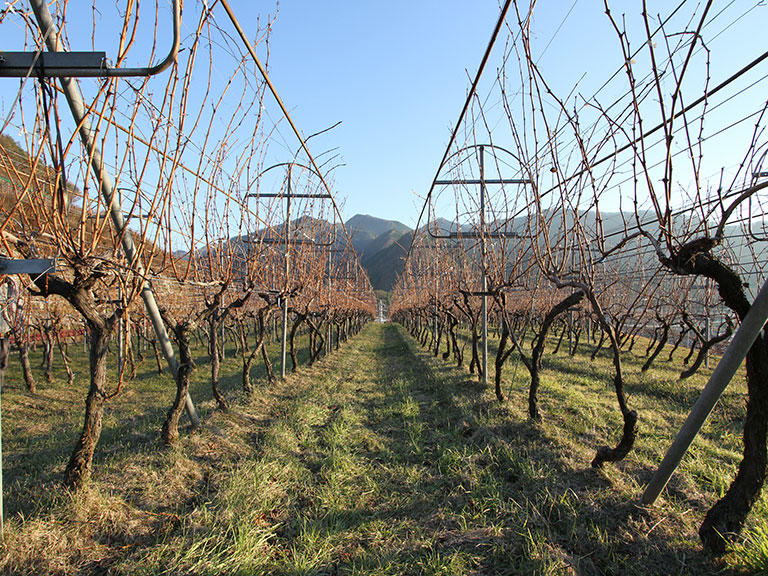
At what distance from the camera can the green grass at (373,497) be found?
2045 mm

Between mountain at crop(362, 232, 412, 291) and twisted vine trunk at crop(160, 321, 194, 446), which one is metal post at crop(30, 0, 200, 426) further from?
mountain at crop(362, 232, 412, 291)

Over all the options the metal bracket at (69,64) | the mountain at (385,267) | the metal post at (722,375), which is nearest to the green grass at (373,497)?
the metal post at (722,375)

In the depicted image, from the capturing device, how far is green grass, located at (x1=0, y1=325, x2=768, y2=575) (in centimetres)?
204

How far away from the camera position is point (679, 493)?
260cm

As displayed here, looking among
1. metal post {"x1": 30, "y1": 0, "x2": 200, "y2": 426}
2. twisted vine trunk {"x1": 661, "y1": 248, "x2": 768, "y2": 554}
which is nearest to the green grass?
twisted vine trunk {"x1": 661, "y1": 248, "x2": 768, "y2": 554}

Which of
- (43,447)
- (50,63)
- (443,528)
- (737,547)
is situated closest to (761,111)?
(737,547)

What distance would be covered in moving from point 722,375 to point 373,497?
7.66 feet

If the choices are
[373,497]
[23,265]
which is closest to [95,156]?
[23,265]

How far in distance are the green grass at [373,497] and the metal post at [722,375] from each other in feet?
1.34

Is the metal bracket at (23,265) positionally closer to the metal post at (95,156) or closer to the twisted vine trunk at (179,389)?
the metal post at (95,156)

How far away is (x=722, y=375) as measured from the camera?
6.28 feet

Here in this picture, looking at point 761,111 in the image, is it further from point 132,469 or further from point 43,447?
point 43,447

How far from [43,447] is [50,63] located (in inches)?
164

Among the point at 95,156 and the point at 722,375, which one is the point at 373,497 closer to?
the point at 722,375
